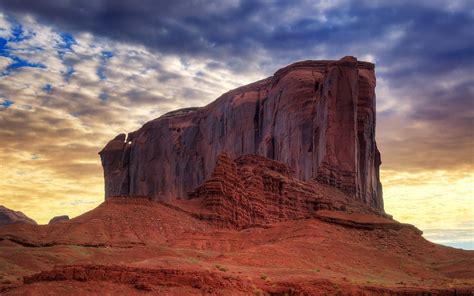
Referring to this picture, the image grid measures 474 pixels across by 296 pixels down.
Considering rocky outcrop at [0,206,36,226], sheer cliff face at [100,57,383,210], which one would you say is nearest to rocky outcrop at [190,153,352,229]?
sheer cliff face at [100,57,383,210]

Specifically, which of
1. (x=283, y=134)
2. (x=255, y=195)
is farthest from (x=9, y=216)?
(x=255, y=195)

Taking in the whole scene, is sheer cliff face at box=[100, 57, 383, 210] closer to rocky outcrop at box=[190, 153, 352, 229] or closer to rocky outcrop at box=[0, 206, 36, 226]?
rocky outcrop at box=[190, 153, 352, 229]

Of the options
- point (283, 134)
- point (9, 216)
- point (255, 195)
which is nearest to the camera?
point (255, 195)

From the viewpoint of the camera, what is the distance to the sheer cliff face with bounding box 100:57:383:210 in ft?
267

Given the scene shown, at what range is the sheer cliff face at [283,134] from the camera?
8138 cm

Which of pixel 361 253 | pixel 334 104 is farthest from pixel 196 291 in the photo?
pixel 334 104

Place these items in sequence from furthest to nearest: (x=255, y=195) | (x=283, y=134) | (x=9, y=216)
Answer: (x=9, y=216)
(x=283, y=134)
(x=255, y=195)

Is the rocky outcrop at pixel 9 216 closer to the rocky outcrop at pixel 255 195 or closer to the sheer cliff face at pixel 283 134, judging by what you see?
the sheer cliff face at pixel 283 134

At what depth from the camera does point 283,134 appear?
92.3 meters

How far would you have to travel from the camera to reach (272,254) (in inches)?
1442

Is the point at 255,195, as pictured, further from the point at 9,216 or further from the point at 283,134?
the point at 9,216

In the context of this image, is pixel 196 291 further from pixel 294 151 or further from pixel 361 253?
pixel 294 151

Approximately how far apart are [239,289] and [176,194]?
9635cm

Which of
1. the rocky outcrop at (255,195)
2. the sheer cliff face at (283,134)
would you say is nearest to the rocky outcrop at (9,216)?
the sheer cliff face at (283,134)
